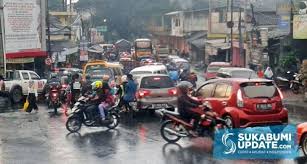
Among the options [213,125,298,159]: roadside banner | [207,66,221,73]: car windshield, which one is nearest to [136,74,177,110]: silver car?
[213,125,298,159]: roadside banner

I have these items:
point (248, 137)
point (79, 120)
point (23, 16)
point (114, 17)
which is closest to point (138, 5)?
point (114, 17)

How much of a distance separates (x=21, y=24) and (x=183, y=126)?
890 inches

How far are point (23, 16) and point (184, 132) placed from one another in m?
22.7

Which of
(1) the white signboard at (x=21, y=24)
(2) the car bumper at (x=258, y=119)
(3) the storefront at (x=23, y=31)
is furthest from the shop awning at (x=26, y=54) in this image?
(2) the car bumper at (x=258, y=119)

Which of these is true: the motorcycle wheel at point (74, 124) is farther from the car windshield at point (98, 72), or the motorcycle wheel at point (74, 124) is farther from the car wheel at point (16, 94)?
the car wheel at point (16, 94)

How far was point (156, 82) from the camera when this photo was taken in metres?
19.6

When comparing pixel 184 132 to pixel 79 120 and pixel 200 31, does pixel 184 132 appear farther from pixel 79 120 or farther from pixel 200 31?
pixel 200 31

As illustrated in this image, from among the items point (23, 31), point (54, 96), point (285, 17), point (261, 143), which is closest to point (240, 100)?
point (261, 143)

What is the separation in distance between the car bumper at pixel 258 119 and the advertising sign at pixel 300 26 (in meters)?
16.7

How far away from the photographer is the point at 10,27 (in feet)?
108

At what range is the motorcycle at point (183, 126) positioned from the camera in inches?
510

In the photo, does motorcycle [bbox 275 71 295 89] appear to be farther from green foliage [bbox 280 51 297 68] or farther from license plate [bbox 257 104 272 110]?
license plate [bbox 257 104 272 110]

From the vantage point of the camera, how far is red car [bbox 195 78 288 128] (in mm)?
13570

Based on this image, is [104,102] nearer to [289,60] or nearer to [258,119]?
[258,119]
